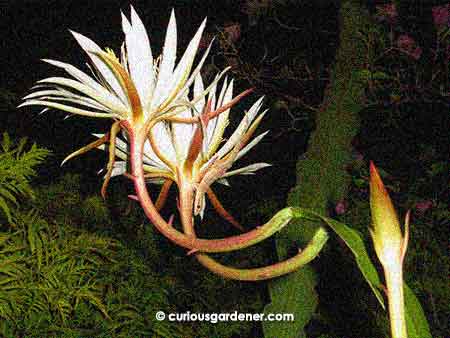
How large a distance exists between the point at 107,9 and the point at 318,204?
2.59ft

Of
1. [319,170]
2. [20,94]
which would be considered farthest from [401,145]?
[20,94]

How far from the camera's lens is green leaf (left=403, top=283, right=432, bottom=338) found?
276 mm

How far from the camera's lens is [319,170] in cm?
69

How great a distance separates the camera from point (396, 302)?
0.22m

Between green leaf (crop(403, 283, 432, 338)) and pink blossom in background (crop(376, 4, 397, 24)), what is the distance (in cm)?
86

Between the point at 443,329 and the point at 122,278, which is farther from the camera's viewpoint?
the point at 443,329

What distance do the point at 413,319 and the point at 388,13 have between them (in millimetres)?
876

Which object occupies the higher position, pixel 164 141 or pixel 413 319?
pixel 164 141

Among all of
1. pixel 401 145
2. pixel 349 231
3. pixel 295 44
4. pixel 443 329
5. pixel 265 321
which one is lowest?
pixel 443 329

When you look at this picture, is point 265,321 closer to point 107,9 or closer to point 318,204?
point 318,204

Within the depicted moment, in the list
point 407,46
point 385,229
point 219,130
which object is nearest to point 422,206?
point 407,46

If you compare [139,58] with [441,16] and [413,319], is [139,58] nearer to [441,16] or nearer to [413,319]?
[413,319]

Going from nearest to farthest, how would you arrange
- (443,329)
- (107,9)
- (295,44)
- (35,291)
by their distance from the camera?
(35,291) → (443,329) → (107,9) → (295,44)

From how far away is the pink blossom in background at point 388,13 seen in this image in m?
1.03
